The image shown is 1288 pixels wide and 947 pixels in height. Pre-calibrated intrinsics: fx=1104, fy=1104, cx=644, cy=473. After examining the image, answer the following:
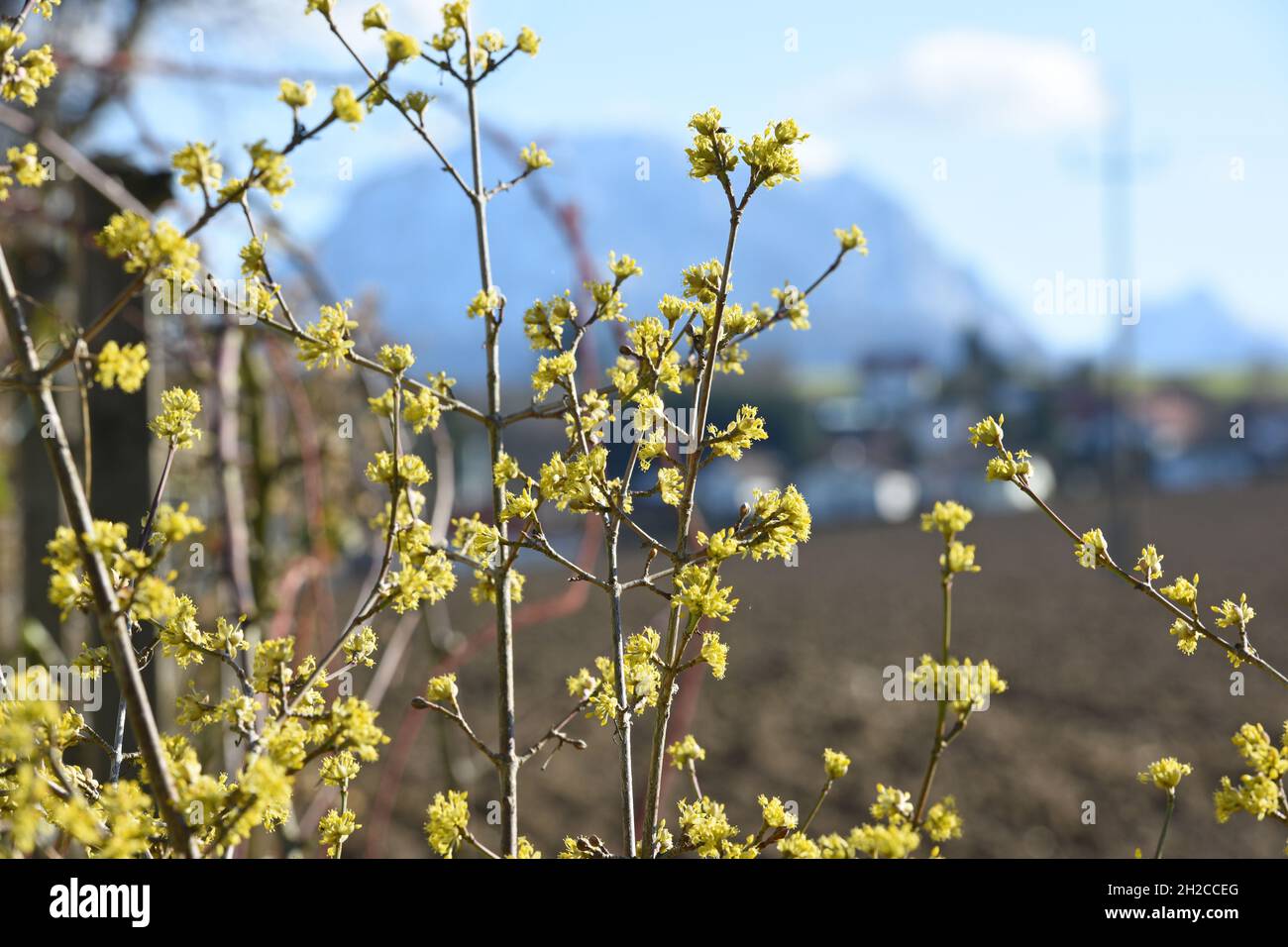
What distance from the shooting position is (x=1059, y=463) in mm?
38688

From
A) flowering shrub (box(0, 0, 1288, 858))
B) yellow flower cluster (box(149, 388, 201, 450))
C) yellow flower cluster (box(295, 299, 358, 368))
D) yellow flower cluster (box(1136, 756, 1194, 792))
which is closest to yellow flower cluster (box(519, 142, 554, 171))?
flowering shrub (box(0, 0, 1288, 858))

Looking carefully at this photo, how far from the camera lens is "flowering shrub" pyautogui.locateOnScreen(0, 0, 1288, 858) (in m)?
1.03

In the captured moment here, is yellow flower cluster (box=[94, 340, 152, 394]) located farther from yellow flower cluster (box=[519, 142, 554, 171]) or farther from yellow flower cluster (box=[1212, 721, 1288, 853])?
yellow flower cluster (box=[1212, 721, 1288, 853])

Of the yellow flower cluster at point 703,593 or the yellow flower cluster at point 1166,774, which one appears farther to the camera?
the yellow flower cluster at point 1166,774

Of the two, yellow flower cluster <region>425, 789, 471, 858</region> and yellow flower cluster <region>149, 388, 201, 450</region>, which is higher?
yellow flower cluster <region>149, 388, 201, 450</region>

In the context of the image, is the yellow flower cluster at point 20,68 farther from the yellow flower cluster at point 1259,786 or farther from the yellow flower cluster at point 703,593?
the yellow flower cluster at point 1259,786

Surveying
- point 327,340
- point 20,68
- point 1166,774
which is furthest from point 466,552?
point 1166,774

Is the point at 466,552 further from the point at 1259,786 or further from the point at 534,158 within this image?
the point at 1259,786

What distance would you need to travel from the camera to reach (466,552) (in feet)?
4.51

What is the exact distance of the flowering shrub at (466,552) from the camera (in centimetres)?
103

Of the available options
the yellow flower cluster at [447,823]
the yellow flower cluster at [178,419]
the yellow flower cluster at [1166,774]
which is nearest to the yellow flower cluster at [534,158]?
the yellow flower cluster at [178,419]
